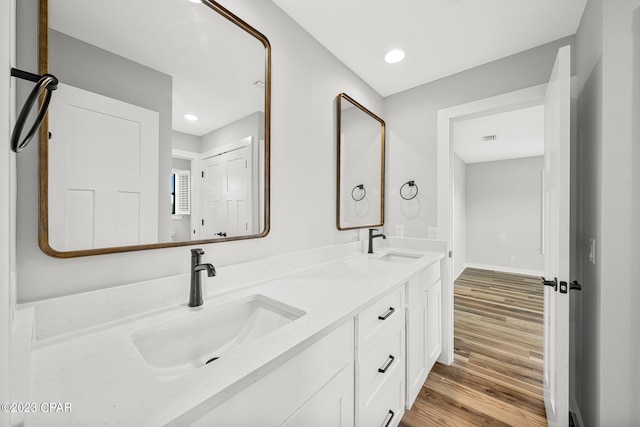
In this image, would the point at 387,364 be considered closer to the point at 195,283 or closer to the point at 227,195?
the point at 195,283

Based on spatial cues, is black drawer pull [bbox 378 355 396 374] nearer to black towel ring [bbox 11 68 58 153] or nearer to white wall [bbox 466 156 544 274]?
black towel ring [bbox 11 68 58 153]

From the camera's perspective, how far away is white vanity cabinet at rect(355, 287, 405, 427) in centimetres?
101

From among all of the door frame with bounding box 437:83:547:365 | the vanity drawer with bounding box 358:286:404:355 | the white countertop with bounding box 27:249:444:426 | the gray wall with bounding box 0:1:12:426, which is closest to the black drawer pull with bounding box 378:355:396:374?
the vanity drawer with bounding box 358:286:404:355

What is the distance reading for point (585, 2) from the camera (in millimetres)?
1379

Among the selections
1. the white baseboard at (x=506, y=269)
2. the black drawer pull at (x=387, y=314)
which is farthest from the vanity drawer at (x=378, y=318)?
the white baseboard at (x=506, y=269)

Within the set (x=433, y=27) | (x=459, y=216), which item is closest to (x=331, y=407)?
(x=433, y=27)

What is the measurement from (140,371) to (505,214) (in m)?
6.36

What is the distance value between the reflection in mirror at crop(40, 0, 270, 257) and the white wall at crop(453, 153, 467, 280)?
4.46 metres

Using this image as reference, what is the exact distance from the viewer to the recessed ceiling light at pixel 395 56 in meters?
1.80

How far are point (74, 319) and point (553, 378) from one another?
2092 mm

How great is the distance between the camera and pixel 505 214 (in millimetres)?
5293

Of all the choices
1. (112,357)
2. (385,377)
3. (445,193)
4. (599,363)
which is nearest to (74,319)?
(112,357)

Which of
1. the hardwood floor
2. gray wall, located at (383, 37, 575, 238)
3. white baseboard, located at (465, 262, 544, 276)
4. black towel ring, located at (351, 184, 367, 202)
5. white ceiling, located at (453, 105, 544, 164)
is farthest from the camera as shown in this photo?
white baseboard, located at (465, 262, 544, 276)

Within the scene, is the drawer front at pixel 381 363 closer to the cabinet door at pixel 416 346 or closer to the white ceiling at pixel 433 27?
the cabinet door at pixel 416 346
